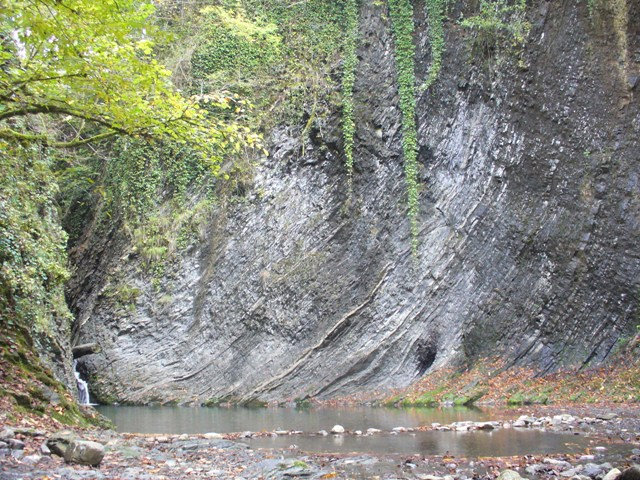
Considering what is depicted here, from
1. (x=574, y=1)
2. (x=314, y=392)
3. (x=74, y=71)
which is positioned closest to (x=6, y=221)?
(x=74, y=71)

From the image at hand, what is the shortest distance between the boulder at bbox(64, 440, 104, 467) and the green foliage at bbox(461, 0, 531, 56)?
1638cm

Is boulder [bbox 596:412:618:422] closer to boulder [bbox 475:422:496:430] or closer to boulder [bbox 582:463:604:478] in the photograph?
boulder [bbox 475:422:496:430]

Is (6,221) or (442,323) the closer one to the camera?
(6,221)

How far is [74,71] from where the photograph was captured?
15.7 ft

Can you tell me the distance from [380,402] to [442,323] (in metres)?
2.93

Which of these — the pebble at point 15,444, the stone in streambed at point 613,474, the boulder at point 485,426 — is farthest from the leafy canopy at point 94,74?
the boulder at point 485,426

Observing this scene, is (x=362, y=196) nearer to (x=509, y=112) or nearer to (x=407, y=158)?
(x=407, y=158)

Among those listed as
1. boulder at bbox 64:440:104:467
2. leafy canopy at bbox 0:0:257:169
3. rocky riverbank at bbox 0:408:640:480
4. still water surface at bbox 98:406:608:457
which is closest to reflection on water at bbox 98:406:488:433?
still water surface at bbox 98:406:608:457

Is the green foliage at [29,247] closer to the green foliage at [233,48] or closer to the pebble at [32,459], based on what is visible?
the pebble at [32,459]

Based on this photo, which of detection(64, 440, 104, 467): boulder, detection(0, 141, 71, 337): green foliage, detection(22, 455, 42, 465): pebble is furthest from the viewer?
detection(0, 141, 71, 337): green foliage

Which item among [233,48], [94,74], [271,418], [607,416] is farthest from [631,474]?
[233,48]

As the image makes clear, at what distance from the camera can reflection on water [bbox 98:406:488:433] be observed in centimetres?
1048

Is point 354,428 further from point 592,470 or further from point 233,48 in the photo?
point 233,48

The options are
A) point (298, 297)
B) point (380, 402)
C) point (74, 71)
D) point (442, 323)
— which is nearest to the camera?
point (74, 71)
